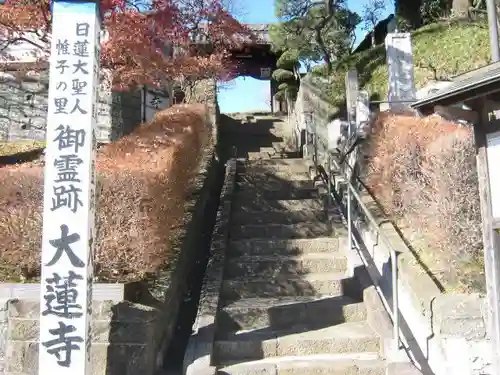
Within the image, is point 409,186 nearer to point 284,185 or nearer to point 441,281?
point 441,281

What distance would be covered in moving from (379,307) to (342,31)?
15.2m

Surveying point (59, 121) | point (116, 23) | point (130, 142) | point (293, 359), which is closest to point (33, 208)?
point (59, 121)

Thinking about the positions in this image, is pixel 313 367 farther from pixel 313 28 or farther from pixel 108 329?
pixel 313 28

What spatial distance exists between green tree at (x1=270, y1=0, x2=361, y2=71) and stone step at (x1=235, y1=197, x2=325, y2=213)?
10436mm

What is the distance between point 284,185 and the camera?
32.2 feet

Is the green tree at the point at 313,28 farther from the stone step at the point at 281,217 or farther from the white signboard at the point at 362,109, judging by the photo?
the stone step at the point at 281,217

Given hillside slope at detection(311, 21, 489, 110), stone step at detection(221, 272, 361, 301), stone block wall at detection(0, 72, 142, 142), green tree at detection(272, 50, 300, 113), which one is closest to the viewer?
stone step at detection(221, 272, 361, 301)

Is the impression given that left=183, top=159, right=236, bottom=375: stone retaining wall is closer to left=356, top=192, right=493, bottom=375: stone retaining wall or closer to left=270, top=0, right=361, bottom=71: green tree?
left=356, top=192, right=493, bottom=375: stone retaining wall

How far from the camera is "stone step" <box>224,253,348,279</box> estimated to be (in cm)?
682

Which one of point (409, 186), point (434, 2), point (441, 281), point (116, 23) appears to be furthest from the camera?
point (434, 2)

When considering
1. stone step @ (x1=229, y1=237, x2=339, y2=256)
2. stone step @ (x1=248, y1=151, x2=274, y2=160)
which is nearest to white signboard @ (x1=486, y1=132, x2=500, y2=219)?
stone step @ (x1=229, y1=237, x2=339, y2=256)

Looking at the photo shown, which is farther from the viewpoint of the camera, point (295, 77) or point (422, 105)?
point (295, 77)

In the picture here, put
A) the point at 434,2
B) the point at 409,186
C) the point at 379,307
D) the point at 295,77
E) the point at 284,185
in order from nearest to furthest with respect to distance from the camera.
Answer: the point at 379,307, the point at 409,186, the point at 284,185, the point at 434,2, the point at 295,77

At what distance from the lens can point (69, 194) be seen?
168 inches
